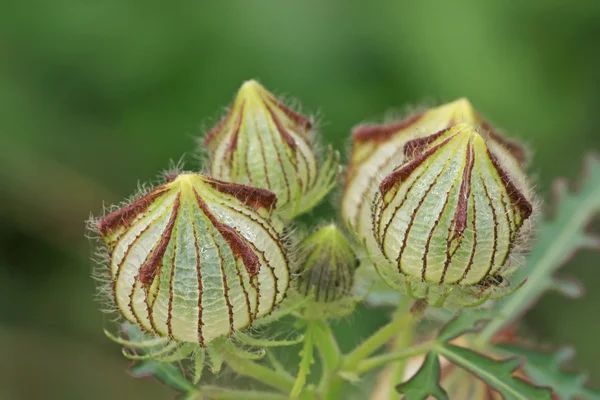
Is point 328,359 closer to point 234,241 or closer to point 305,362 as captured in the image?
point 305,362

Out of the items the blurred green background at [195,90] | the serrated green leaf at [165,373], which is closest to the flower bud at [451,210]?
the serrated green leaf at [165,373]

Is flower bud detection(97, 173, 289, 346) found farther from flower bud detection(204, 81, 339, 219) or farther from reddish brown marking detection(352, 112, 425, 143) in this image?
reddish brown marking detection(352, 112, 425, 143)

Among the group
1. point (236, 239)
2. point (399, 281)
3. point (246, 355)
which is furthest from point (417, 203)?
point (246, 355)

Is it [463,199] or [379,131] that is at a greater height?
[379,131]

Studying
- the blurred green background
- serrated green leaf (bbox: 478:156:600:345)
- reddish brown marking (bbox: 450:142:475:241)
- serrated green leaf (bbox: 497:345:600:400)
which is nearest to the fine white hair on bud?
reddish brown marking (bbox: 450:142:475:241)

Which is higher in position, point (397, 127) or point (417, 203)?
point (397, 127)

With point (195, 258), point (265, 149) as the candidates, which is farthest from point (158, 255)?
point (265, 149)

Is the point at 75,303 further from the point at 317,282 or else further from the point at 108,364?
the point at 317,282
